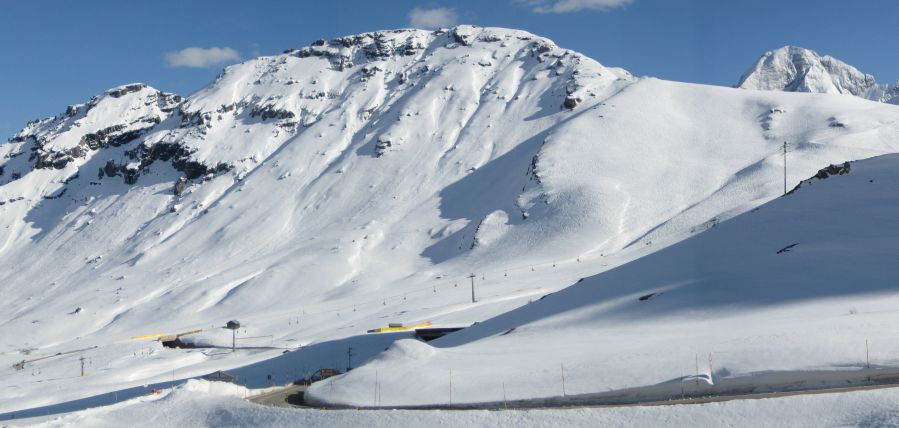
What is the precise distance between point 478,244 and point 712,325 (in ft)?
246

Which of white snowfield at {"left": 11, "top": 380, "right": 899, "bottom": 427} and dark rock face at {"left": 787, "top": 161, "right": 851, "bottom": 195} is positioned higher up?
dark rock face at {"left": 787, "top": 161, "right": 851, "bottom": 195}

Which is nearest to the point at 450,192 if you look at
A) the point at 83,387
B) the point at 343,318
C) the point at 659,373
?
the point at 343,318

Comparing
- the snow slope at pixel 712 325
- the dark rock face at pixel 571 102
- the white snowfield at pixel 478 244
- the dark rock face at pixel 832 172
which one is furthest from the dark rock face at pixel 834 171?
the dark rock face at pixel 571 102

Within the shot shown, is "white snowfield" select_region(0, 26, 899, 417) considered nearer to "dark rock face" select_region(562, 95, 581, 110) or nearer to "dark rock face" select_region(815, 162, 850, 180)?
"dark rock face" select_region(562, 95, 581, 110)

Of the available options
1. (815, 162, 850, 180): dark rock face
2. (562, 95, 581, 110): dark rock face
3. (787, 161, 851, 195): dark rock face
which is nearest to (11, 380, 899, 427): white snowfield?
(787, 161, 851, 195): dark rock face

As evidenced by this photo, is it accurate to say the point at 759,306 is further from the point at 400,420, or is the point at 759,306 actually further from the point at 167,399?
the point at 167,399

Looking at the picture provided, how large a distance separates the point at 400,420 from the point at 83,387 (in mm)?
40913

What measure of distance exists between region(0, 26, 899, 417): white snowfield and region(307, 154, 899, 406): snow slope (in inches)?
7.4

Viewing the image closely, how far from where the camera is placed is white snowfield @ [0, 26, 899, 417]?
1422 inches

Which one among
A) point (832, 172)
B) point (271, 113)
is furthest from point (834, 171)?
point (271, 113)

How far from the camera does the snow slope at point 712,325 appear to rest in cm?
2888

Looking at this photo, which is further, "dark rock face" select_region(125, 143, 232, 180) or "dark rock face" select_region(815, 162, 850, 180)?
"dark rock face" select_region(125, 143, 232, 180)

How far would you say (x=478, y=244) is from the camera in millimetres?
111500

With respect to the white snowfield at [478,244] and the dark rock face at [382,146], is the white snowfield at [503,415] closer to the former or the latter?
the white snowfield at [478,244]
